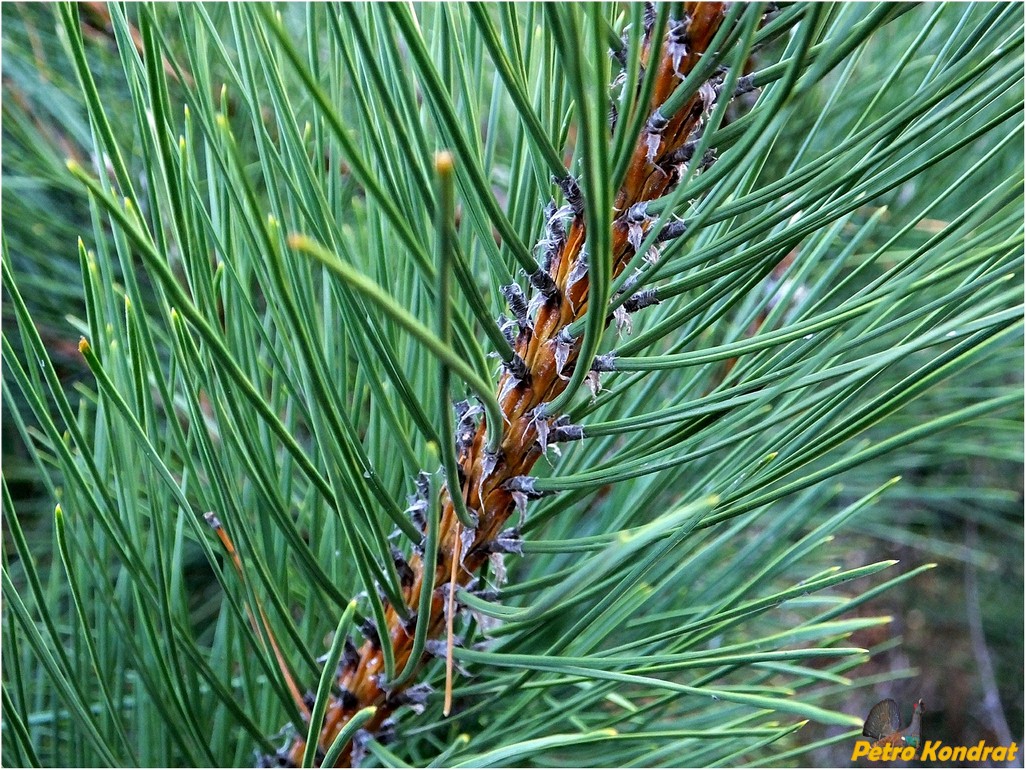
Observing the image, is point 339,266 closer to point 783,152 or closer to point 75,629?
point 75,629

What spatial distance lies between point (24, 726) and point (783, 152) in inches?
22.1

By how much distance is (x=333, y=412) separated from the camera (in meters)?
0.22

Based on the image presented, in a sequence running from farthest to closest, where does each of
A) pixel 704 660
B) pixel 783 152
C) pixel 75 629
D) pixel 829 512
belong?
pixel 829 512
pixel 783 152
pixel 75 629
pixel 704 660

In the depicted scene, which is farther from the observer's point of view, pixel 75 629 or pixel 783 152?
pixel 783 152

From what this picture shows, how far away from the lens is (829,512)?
711 mm

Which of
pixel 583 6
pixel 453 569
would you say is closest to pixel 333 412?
pixel 453 569

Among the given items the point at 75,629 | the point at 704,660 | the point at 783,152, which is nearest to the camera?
the point at 704,660

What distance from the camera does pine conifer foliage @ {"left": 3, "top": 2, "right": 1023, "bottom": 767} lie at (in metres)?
0.21

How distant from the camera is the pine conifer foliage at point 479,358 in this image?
0.21 m

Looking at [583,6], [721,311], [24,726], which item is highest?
[583,6]

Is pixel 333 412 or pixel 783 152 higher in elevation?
pixel 783 152

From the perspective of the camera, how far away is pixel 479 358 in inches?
8.7

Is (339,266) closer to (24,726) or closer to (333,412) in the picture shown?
(333,412)

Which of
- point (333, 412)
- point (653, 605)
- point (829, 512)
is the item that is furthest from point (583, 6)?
point (829, 512)
